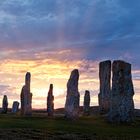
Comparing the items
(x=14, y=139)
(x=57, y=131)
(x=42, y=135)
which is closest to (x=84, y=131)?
(x=57, y=131)

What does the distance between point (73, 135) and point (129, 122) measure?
15.5m

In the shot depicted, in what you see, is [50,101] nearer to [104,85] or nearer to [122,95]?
[104,85]

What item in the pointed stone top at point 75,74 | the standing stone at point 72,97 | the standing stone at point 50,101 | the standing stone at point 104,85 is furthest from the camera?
the standing stone at point 50,101

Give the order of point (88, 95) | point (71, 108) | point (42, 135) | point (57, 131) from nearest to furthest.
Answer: point (42, 135) < point (57, 131) < point (71, 108) < point (88, 95)

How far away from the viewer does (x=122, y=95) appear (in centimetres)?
5244

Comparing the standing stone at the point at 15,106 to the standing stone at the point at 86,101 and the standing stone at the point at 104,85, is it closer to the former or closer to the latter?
the standing stone at the point at 86,101

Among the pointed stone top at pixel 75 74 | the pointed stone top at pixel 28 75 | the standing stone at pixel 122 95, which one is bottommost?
the standing stone at pixel 122 95

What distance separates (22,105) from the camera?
7025cm

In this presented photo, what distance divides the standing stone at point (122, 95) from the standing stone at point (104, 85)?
12.4 metres

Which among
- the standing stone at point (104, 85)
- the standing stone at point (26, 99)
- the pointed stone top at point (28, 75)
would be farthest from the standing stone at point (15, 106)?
the standing stone at point (104, 85)

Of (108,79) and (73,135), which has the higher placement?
(108,79)

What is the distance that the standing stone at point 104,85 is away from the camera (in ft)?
216

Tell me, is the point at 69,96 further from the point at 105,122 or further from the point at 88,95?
the point at 88,95

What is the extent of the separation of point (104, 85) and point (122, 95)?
1448cm
